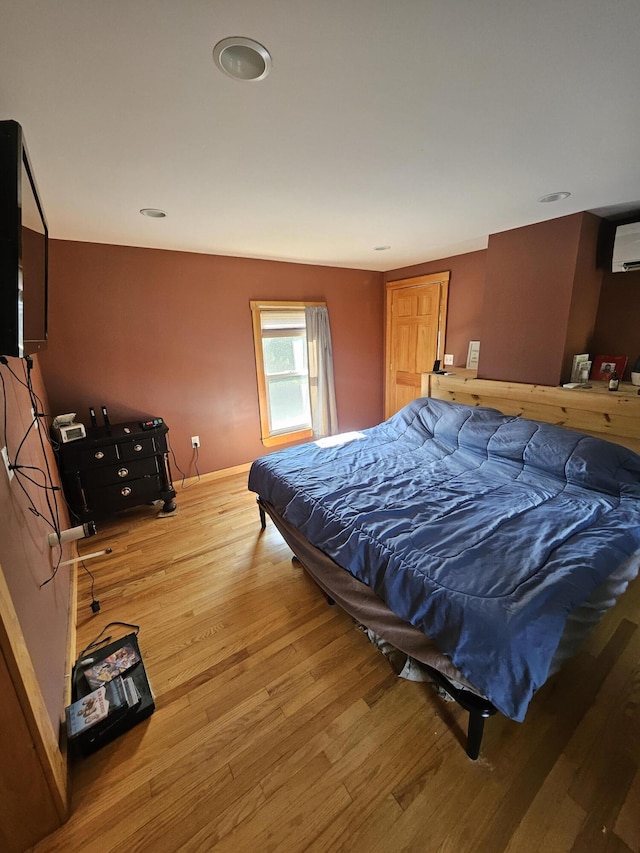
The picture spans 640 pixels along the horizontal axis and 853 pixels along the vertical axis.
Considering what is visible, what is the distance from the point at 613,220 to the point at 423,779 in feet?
11.4

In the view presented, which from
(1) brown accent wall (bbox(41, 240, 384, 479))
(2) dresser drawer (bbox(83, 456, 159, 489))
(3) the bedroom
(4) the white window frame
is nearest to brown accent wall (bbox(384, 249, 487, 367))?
(3) the bedroom

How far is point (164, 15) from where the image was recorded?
0.77 metres

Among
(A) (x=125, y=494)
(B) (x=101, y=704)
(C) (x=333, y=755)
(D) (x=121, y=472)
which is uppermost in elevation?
(D) (x=121, y=472)

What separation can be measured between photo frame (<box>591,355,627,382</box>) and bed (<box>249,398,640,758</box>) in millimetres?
771

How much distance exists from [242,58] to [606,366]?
116 inches

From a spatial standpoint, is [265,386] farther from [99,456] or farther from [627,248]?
[627,248]

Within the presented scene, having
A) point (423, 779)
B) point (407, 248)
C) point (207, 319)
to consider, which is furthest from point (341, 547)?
point (407, 248)

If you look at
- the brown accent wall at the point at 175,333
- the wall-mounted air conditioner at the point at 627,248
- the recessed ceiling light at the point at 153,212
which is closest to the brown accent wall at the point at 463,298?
the wall-mounted air conditioner at the point at 627,248

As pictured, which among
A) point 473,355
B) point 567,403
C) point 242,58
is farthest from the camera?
point 473,355

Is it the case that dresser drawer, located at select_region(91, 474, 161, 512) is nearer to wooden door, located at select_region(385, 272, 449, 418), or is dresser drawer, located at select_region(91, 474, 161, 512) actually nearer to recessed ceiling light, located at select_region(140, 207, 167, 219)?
recessed ceiling light, located at select_region(140, 207, 167, 219)

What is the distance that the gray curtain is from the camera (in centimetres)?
388

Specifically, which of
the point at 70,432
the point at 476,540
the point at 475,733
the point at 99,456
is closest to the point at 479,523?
the point at 476,540

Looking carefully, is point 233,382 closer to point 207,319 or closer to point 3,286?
point 207,319

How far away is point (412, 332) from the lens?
409cm
